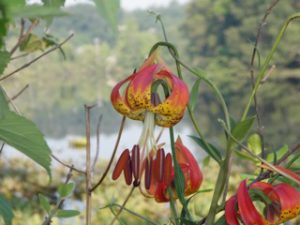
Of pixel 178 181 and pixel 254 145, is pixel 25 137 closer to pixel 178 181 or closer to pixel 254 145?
pixel 178 181

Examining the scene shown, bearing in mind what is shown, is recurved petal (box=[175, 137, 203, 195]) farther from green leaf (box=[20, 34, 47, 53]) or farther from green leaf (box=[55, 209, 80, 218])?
green leaf (box=[20, 34, 47, 53])

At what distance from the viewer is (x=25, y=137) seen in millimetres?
236

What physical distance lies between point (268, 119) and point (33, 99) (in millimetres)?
9643

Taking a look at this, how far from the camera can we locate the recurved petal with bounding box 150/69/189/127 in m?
0.31

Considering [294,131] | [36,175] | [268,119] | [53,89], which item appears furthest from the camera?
[53,89]

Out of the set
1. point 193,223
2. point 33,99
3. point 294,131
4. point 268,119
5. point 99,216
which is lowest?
Answer: point 193,223

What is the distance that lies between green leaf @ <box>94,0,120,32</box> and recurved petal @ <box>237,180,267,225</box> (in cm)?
11

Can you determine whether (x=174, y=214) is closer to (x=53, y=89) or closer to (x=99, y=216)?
(x=99, y=216)

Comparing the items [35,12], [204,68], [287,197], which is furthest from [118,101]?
[204,68]

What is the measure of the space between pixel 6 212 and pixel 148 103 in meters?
0.12

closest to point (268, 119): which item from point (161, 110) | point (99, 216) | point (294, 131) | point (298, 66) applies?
point (294, 131)

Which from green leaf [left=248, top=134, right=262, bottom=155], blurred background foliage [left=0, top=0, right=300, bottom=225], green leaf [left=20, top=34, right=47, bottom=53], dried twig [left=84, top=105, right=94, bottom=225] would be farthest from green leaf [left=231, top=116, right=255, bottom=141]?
blurred background foliage [left=0, top=0, right=300, bottom=225]

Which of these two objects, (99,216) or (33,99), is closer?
(99,216)

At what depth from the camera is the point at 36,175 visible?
398cm
